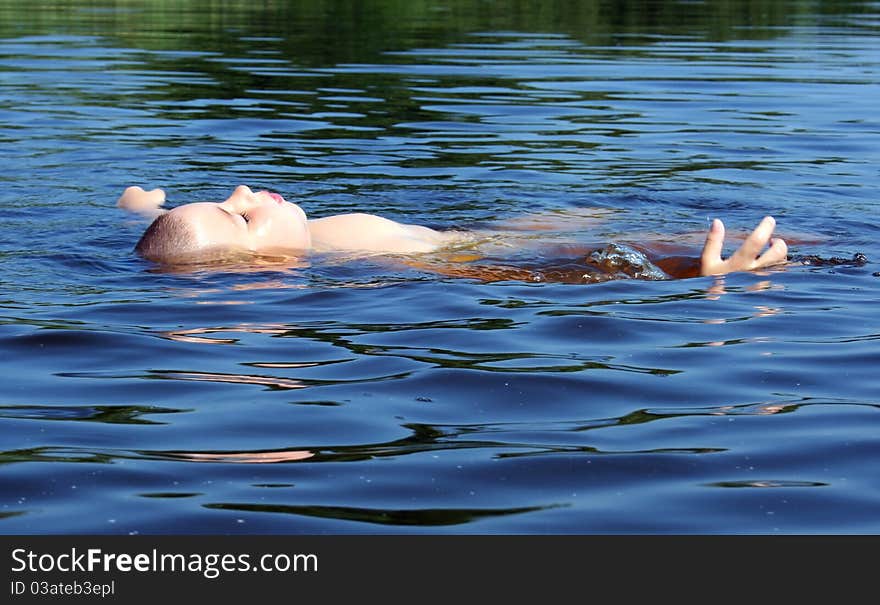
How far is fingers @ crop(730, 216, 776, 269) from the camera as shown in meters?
7.29

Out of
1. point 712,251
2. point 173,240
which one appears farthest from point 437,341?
point 173,240

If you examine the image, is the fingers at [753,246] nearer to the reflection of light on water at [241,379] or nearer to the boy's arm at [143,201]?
the reflection of light on water at [241,379]

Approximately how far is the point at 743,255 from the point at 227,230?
306 centimetres

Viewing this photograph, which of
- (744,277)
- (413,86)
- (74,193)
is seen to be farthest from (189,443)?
(413,86)

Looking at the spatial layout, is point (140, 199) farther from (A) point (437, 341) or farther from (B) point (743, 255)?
(B) point (743, 255)

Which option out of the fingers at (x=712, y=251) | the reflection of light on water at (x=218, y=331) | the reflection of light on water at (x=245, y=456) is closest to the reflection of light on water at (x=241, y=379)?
the reflection of light on water at (x=218, y=331)

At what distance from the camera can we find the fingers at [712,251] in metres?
7.36

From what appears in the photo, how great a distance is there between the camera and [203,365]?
5914 mm

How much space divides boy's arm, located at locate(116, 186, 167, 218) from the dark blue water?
0.99 ft

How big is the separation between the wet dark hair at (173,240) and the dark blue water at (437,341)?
0.19 m

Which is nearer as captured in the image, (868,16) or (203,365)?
(203,365)

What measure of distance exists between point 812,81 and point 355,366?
44.7 ft

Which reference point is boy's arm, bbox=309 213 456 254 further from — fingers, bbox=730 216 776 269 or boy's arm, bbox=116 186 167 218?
fingers, bbox=730 216 776 269
